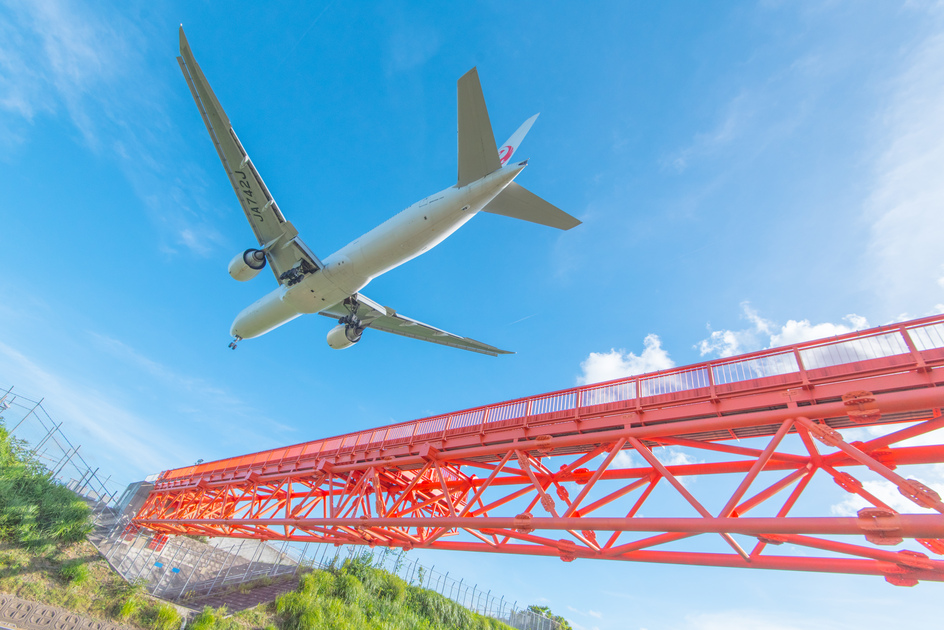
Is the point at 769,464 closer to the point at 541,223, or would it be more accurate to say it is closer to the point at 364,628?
the point at 541,223

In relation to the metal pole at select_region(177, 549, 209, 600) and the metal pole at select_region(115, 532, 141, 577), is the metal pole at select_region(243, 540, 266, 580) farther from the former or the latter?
the metal pole at select_region(115, 532, 141, 577)

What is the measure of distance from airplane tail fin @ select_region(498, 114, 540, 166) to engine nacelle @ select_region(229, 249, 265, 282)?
37.2ft

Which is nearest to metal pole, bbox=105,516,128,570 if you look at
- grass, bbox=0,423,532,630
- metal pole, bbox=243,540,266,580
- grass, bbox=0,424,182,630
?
grass, bbox=0,424,182,630

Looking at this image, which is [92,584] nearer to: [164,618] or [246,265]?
[164,618]

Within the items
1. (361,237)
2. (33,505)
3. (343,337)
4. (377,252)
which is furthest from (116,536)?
(377,252)

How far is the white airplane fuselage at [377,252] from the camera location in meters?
14.9

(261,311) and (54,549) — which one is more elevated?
(261,311)

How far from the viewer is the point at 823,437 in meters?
7.56

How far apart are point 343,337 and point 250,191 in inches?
316

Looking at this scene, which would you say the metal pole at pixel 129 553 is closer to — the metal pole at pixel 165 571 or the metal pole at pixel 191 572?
the metal pole at pixel 165 571

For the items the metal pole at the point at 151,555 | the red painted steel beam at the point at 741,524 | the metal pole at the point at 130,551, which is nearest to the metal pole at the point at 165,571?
the metal pole at the point at 151,555

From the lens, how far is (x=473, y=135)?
13977mm

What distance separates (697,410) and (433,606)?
2615 centimetres

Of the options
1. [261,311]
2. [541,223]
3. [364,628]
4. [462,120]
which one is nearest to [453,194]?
[462,120]
